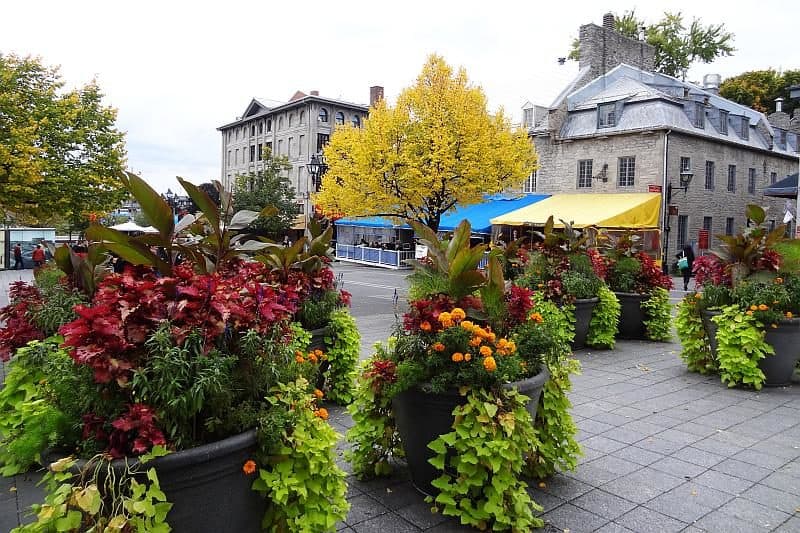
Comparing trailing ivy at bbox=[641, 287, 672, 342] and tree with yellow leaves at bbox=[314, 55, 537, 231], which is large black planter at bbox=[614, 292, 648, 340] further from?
tree with yellow leaves at bbox=[314, 55, 537, 231]

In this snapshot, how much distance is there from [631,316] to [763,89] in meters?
38.8

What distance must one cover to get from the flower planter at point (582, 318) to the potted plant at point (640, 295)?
116 cm

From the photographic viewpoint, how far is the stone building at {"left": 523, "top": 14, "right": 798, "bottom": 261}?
25.2 metres

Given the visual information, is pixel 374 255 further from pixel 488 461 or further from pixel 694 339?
pixel 488 461

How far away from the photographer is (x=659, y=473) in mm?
A: 4137

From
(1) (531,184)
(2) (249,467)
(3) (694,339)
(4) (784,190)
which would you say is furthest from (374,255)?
(2) (249,467)

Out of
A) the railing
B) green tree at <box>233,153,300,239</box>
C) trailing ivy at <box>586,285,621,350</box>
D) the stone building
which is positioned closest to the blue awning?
the stone building

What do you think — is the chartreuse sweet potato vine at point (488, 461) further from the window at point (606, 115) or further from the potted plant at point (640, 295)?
the window at point (606, 115)

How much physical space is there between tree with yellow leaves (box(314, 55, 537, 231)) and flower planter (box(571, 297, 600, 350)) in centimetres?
1057

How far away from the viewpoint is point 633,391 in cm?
641

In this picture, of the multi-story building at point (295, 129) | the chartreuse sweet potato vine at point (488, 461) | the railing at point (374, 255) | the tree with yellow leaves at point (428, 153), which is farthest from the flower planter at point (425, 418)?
the multi-story building at point (295, 129)

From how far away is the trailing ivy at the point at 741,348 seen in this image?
6305 mm

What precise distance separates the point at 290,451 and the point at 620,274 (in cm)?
796

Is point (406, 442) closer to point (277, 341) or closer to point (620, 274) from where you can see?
point (277, 341)
